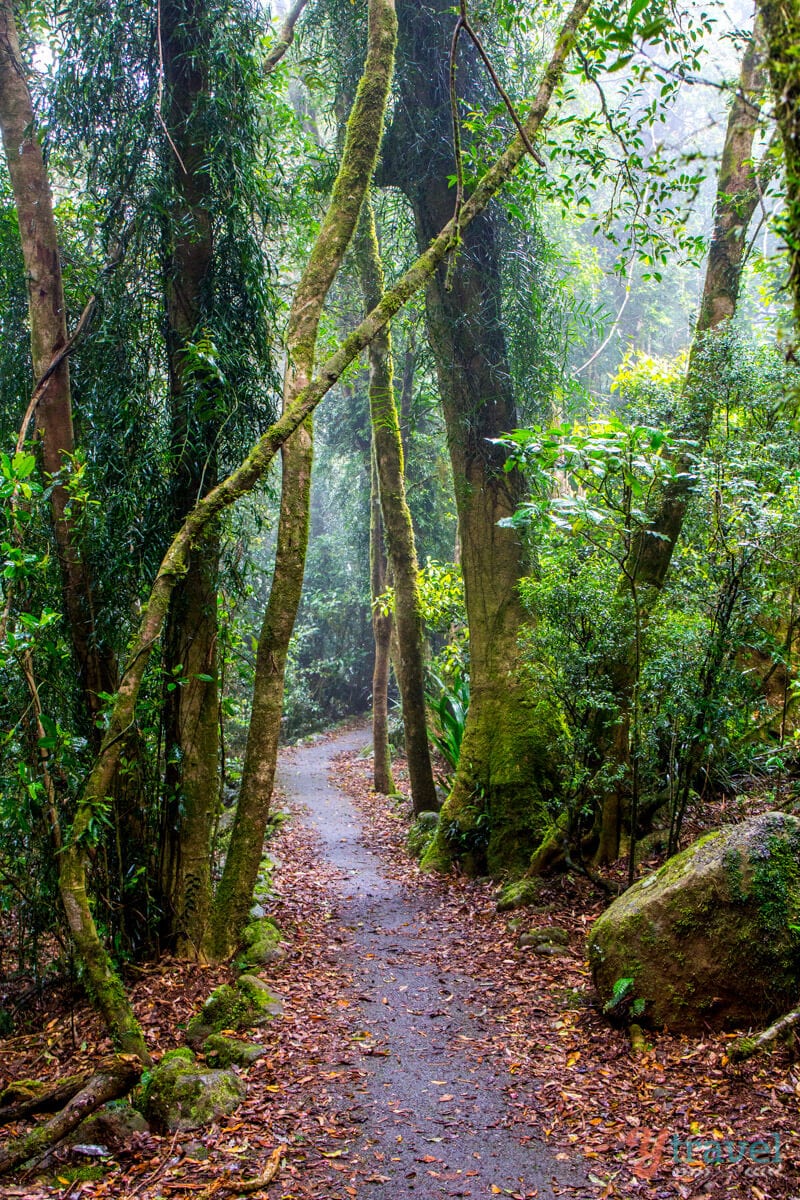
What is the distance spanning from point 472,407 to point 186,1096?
659 cm

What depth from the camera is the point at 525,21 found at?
27.1 feet

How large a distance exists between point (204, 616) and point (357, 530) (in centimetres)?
1645

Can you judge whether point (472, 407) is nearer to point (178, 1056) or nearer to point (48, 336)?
point (48, 336)

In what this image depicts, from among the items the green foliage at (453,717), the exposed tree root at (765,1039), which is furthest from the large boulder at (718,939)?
the green foliage at (453,717)

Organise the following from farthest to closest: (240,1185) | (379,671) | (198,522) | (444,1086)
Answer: (379,671) → (198,522) → (444,1086) → (240,1185)

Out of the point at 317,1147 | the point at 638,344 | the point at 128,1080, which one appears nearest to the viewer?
the point at 317,1147

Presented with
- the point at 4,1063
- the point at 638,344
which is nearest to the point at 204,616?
the point at 4,1063

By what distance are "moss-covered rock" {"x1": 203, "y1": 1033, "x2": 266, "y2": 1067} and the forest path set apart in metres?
0.60

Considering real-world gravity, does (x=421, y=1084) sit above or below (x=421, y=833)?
above

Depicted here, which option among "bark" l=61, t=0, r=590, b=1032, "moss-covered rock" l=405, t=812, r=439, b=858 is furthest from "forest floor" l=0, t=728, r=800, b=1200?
"moss-covered rock" l=405, t=812, r=439, b=858

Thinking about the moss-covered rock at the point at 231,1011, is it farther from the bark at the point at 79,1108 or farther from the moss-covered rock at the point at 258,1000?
the bark at the point at 79,1108

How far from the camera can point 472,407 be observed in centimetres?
825

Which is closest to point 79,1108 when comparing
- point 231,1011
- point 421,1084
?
point 231,1011

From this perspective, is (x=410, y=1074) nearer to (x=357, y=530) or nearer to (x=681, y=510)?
(x=681, y=510)
